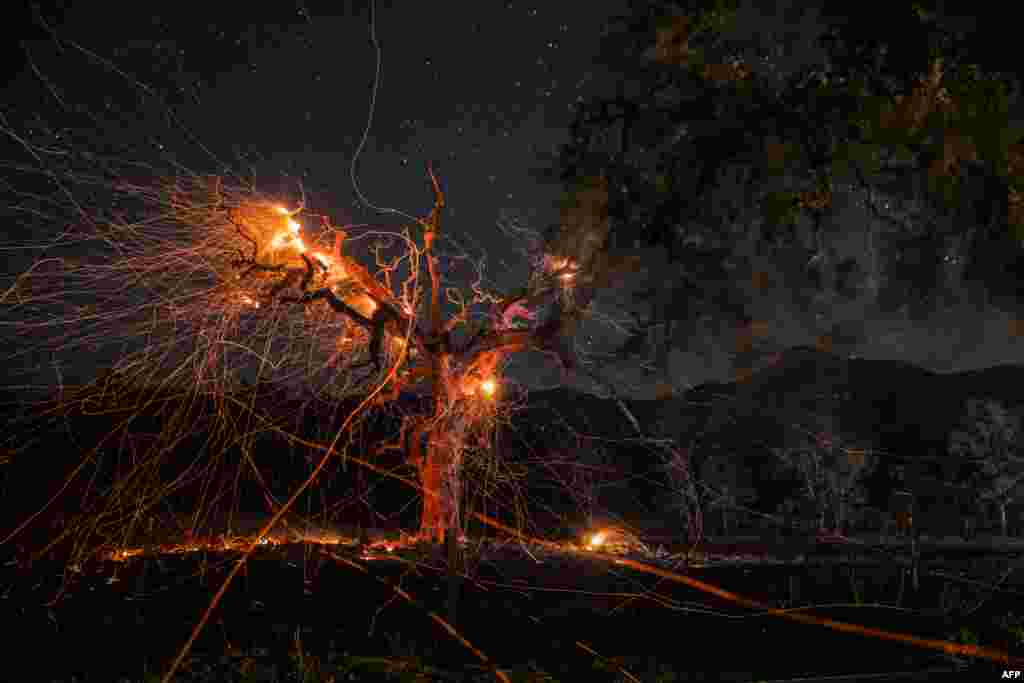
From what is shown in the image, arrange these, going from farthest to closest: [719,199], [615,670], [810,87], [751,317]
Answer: [751,317], [719,199], [810,87], [615,670]

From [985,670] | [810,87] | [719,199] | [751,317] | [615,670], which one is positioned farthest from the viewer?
[751,317]

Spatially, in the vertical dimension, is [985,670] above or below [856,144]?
below

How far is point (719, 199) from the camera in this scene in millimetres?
9109

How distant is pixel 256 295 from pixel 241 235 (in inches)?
27.2

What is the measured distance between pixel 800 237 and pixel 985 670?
5.53 meters

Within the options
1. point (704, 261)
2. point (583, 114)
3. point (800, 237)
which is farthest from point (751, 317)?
point (583, 114)

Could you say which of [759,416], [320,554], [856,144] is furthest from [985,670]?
[759,416]

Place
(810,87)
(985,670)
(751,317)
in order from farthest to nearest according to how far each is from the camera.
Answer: (751,317), (810,87), (985,670)

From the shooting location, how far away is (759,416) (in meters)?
25.3

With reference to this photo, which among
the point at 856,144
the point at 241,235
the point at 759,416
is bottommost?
the point at 241,235

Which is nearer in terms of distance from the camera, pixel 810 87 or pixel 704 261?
pixel 810 87

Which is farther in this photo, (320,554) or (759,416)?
(759,416)

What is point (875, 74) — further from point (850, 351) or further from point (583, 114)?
point (850, 351)

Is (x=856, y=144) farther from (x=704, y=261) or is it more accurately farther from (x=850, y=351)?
(x=850, y=351)
